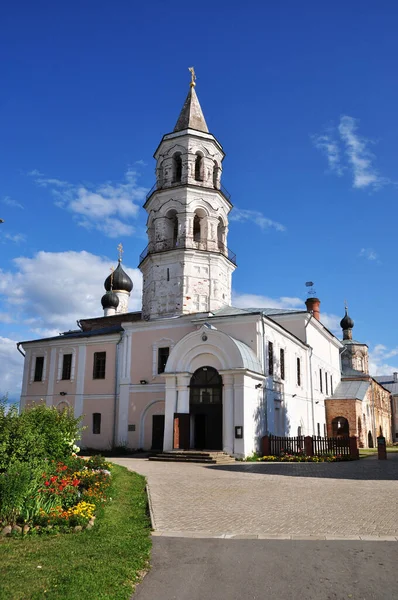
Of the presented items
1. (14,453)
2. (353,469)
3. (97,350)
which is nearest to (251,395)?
(353,469)

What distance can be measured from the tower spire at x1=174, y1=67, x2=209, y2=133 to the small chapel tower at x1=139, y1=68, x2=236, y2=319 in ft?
0.25

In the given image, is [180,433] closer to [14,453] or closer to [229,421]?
[229,421]

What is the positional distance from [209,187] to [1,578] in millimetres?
25544

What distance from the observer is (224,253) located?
2903cm

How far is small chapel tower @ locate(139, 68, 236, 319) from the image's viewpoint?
27.8 meters

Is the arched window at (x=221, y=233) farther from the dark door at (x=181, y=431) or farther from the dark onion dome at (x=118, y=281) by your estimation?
the dark onion dome at (x=118, y=281)

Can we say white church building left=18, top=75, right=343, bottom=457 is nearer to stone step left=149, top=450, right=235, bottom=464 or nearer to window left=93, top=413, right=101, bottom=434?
window left=93, top=413, right=101, bottom=434

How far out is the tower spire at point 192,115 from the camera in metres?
30.2

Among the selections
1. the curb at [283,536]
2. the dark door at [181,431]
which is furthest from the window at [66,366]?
the curb at [283,536]

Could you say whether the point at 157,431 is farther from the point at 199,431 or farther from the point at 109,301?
the point at 109,301

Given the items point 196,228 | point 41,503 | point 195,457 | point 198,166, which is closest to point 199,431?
point 195,457

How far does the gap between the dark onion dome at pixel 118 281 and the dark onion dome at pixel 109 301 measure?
4.66ft

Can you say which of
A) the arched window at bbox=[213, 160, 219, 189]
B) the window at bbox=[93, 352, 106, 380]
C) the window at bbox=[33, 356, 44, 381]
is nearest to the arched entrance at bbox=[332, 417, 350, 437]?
the window at bbox=[93, 352, 106, 380]

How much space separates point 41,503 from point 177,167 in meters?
24.3
